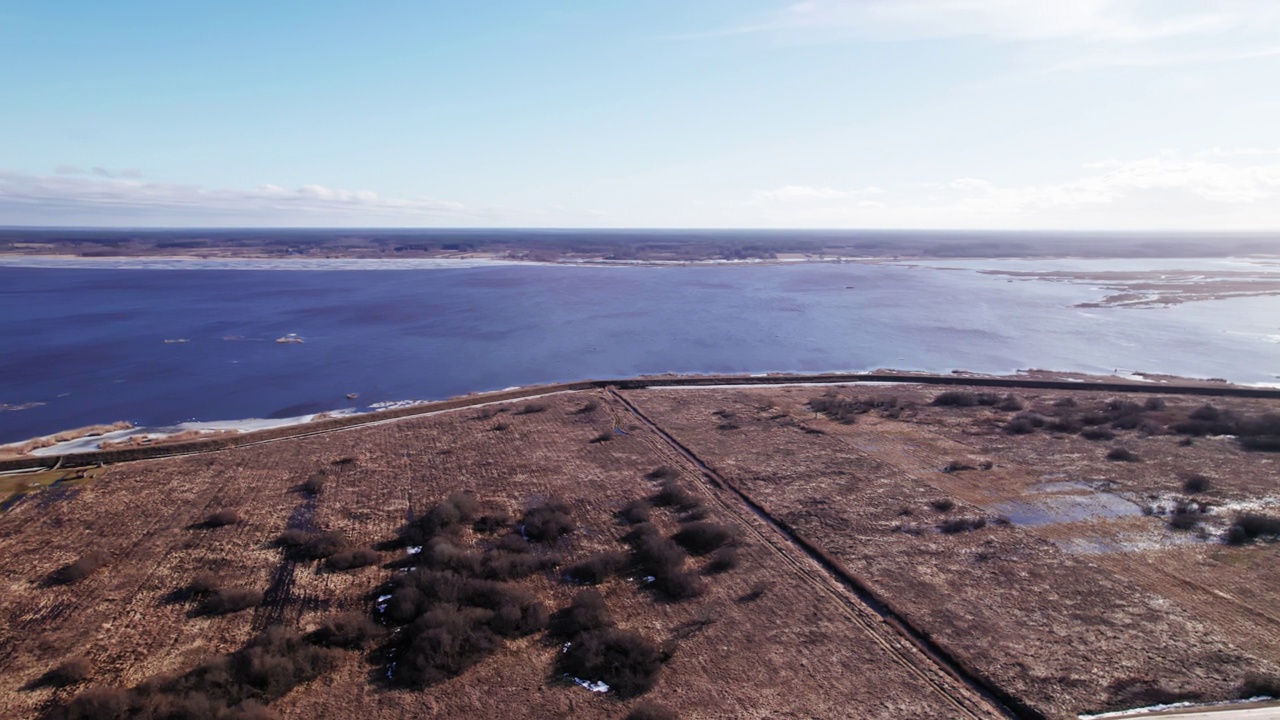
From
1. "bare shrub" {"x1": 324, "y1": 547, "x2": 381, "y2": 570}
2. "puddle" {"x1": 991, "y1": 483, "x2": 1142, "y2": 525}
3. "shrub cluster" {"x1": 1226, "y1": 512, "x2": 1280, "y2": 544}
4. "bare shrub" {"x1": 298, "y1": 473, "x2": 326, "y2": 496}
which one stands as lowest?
"bare shrub" {"x1": 298, "y1": 473, "x2": 326, "y2": 496}

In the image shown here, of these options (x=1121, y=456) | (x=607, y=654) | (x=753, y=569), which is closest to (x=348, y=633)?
(x=607, y=654)

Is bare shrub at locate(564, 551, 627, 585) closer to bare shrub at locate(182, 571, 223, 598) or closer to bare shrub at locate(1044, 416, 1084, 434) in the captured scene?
bare shrub at locate(182, 571, 223, 598)

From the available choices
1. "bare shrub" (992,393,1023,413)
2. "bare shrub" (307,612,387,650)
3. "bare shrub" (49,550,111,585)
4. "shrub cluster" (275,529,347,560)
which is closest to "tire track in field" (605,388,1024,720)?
"bare shrub" (307,612,387,650)

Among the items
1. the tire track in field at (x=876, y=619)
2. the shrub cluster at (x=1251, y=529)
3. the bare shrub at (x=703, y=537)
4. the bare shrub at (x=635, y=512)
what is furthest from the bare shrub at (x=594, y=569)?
the shrub cluster at (x=1251, y=529)

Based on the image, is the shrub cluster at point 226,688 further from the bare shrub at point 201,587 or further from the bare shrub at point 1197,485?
the bare shrub at point 1197,485

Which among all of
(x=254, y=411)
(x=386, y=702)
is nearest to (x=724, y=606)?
(x=386, y=702)

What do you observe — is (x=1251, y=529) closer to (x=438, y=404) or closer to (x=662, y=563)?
(x=662, y=563)
